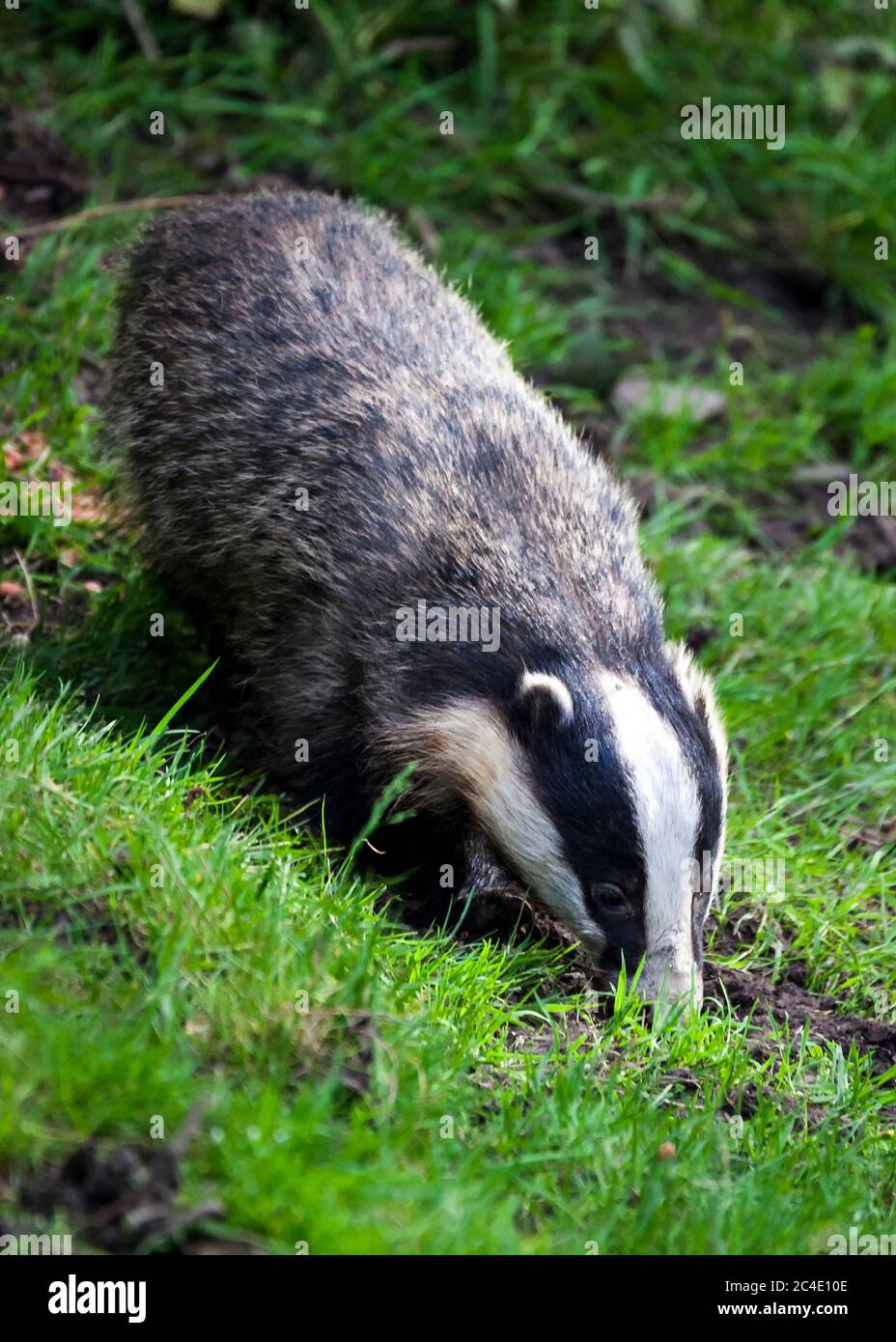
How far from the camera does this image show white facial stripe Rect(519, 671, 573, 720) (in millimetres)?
4562

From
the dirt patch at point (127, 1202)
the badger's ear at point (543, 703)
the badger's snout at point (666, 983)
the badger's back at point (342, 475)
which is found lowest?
the dirt patch at point (127, 1202)

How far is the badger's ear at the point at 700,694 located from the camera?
16.1 feet

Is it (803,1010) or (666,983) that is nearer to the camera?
(666,983)

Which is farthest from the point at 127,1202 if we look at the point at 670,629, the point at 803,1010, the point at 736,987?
the point at 670,629

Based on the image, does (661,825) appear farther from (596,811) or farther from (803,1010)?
(803,1010)

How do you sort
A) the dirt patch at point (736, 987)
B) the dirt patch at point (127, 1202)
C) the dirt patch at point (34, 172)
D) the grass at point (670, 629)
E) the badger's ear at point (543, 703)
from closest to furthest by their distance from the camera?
the dirt patch at point (127, 1202)
the grass at point (670, 629)
the badger's ear at point (543, 703)
the dirt patch at point (736, 987)
the dirt patch at point (34, 172)

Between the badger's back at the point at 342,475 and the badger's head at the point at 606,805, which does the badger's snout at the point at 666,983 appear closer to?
the badger's head at the point at 606,805

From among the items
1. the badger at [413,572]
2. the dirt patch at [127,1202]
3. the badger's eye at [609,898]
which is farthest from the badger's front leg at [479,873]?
the dirt patch at [127,1202]

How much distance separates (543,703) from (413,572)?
65 cm

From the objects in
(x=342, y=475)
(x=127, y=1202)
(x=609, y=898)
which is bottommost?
(x=127, y=1202)

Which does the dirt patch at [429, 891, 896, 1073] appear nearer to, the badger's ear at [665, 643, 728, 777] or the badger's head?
the badger's head

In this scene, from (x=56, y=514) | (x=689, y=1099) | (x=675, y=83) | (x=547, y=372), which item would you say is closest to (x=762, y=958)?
(x=689, y=1099)

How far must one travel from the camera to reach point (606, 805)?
14.7 ft

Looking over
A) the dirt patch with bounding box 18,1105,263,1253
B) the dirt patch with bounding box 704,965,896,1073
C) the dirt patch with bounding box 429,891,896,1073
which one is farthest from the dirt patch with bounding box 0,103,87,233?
the dirt patch with bounding box 18,1105,263,1253
